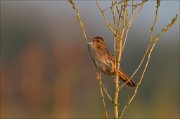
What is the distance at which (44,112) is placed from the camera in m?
17.9

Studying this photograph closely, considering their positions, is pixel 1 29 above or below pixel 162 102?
below

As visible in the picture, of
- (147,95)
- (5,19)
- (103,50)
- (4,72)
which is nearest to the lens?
(103,50)

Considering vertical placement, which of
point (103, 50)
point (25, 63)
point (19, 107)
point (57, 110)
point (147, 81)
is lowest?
point (147, 81)

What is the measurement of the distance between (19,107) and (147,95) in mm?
4524

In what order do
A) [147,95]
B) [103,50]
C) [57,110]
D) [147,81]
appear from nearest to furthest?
[103,50], [57,110], [147,95], [147,81]

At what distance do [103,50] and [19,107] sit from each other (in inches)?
522

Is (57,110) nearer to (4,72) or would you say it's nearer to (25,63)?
(25,63)

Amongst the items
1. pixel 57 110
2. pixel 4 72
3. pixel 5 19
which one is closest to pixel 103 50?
pixel 57 110

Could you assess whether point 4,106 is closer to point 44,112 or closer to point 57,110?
point 44,112

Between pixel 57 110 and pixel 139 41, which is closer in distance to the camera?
pixel 57 110

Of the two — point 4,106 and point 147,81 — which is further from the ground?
point 4,106

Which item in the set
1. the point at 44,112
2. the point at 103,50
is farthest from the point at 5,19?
the point at 103,50

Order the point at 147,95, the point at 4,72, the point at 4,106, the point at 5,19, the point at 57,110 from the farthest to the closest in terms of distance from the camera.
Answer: the point at 5,19
the point at 147,95
the point at 4,106
the point at 4,72
the point at 57,110

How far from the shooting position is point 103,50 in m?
6.85
